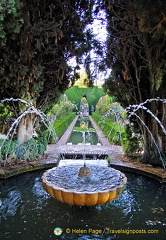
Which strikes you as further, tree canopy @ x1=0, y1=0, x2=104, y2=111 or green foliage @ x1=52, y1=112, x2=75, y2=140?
green foliage @ x1=52, y1=112, x2=75, y2=140

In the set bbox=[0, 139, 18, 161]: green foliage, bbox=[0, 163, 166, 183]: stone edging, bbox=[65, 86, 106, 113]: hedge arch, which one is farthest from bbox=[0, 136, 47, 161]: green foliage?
bbox=[65, 86, 106, 113]: hedge arch

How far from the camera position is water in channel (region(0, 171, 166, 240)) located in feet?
7.68

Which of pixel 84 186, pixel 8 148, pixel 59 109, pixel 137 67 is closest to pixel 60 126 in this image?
pixel 8 148

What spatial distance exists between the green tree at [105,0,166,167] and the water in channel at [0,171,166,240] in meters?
1.82

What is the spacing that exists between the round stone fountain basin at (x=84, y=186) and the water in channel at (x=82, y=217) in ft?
0.95

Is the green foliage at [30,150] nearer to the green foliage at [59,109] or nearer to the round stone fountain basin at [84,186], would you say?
the round stone fountain basin at [84,186]

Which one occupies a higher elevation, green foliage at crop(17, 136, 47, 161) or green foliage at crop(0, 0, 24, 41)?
green foliage at crop(0, 0, 24, 41)

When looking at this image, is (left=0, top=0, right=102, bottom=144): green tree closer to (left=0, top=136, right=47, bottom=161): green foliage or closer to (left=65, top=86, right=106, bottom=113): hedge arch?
(left=0, top=136, right=47, bottom=161): green foliage

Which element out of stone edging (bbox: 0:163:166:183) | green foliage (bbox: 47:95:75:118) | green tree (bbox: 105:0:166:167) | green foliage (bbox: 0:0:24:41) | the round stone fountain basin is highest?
green foliage (bbox: 0:0:24:41)

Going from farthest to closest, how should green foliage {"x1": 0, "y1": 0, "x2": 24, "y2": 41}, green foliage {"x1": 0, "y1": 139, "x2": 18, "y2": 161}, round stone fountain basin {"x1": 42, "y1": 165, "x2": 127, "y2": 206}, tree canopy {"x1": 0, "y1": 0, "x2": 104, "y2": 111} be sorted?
green foliage {"x1": 0, "y1": 139, "x2": 18, "y2": 161}, tree canopy {"x1": 0, "y1": 0, "x2": 104, "y2": 111}, green foliage {"x1": 0, "y1": 0, "x2": 24, "y2": 41}, round stone fountain basin {"x1": 42, "y1": 165, "x2": 127, "y2": 206}

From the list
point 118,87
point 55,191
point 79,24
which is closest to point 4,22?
point 79,24

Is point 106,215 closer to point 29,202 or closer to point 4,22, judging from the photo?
point 29,202

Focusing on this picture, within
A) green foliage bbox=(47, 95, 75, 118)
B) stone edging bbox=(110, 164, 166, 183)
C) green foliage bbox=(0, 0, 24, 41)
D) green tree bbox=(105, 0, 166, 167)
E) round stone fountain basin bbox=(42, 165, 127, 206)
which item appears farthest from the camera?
green foliage bbox=(47, 95, 75, 118)

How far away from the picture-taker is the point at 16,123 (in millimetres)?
5641
